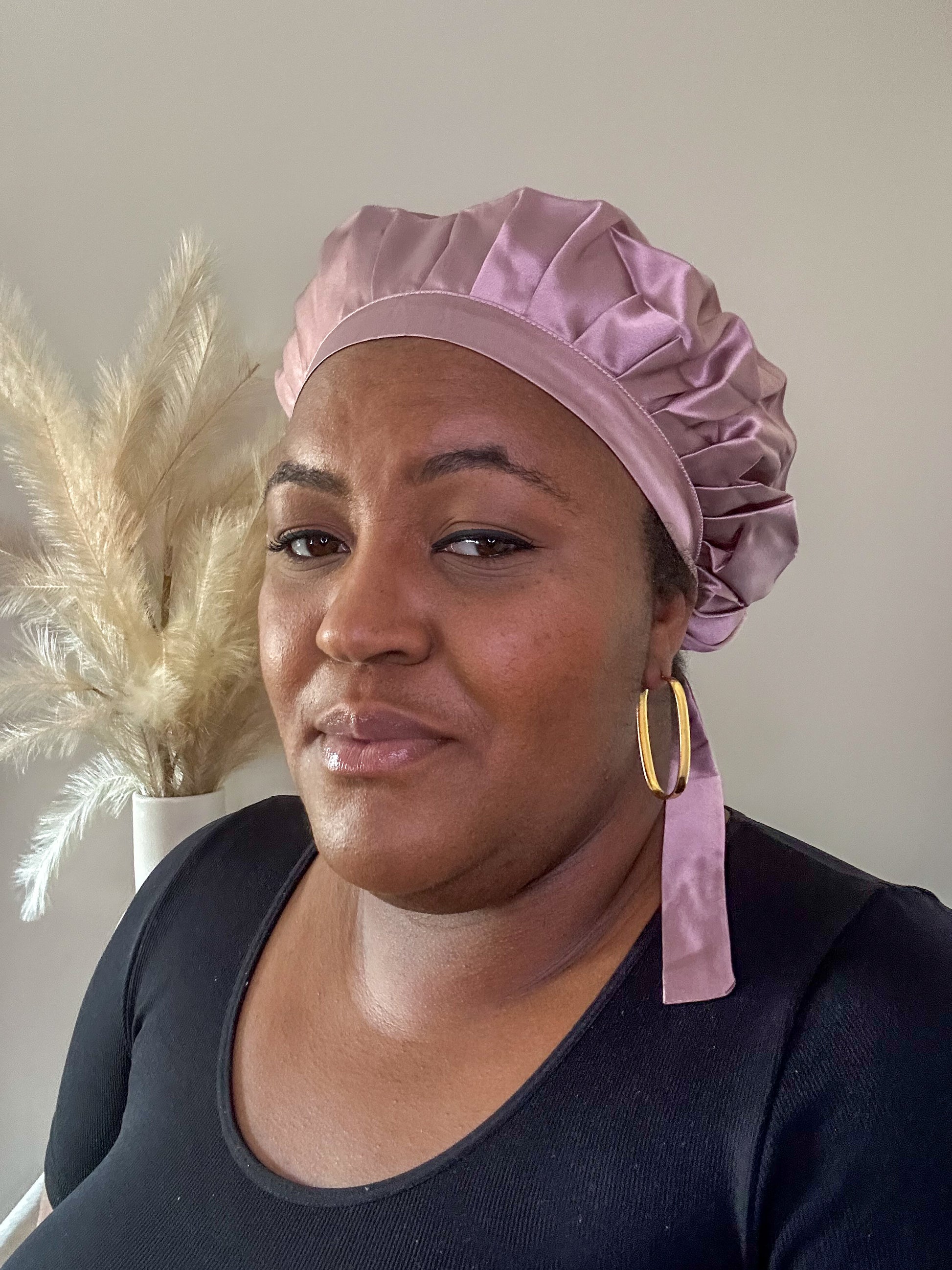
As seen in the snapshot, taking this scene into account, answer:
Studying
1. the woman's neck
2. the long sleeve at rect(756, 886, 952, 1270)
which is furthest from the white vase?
the long sleeve at rect(756, 886, 952, 1270)

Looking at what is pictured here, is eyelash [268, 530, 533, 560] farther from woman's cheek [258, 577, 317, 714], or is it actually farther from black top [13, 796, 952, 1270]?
black top [13, 796, 952, 1270]

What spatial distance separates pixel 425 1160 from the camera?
684mm

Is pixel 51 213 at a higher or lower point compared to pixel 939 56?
lower

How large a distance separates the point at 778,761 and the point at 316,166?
1228 mm

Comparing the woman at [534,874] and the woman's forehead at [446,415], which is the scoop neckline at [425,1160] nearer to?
the woman at [534,874]

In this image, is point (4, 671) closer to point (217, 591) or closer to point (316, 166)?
point (217, 591)

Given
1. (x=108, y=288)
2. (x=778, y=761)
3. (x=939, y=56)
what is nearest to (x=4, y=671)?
(x=108, y=288)

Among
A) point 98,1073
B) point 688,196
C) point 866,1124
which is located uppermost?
point 688,196

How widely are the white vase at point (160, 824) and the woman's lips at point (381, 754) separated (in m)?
0.79

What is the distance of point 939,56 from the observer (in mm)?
1413

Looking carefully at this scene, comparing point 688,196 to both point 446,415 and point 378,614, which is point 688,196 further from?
point 378,614

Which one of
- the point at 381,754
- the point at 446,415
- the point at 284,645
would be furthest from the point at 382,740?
the point at 446,415

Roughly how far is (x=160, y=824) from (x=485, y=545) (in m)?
0.89

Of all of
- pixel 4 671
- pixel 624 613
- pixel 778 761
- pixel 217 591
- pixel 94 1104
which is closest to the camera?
pixel 624 613
